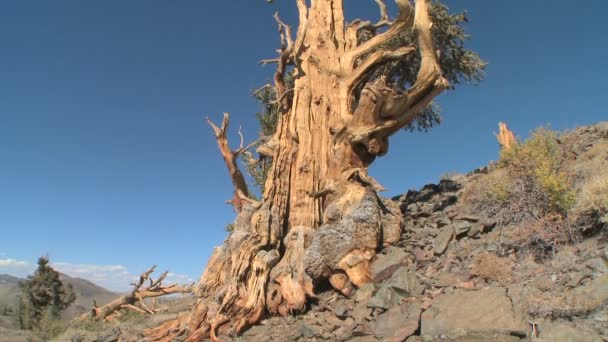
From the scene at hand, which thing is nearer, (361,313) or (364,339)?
(364,339)

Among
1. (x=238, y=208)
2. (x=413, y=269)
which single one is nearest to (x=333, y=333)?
(x=413, y=269)

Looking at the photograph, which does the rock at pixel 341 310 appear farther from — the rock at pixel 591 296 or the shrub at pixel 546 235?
the rock at pixel 591 296

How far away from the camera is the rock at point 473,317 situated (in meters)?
4.84

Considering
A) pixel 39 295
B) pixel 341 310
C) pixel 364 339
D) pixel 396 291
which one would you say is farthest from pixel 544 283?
pixel 39 295

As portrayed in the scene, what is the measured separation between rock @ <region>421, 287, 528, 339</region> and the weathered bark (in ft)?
7.71

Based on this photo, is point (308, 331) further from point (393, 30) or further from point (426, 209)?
point (393, 30)

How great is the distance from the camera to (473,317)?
518cm

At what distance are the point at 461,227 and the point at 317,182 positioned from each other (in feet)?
10.6

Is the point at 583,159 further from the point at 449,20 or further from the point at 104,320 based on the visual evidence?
the point at 104,320

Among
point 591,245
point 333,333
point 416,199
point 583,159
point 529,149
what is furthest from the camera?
point 416,199

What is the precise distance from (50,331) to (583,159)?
1380cm

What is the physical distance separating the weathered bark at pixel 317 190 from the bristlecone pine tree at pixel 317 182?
0.9 inches

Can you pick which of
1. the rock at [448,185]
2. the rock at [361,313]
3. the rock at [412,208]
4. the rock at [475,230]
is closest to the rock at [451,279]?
the rock at [361,313]

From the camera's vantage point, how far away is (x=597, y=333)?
13.7 ft
